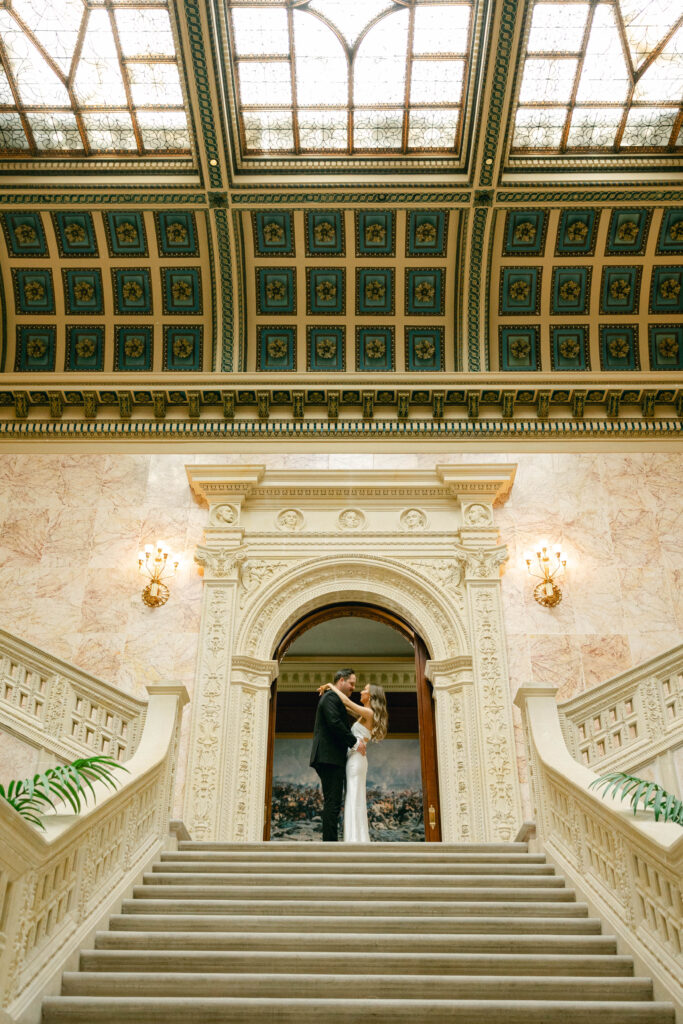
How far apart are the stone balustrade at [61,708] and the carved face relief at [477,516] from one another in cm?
531

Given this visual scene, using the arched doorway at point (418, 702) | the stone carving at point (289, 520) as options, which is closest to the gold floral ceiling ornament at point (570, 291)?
the stone carving at point (289, 520)

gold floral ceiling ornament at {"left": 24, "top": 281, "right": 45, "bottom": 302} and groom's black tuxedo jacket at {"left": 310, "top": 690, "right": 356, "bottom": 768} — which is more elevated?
gold floral ceiling ornament at {"left": 24, "top": 281, "right": 45, "bottom": 302}

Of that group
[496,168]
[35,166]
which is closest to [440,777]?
[496,168]

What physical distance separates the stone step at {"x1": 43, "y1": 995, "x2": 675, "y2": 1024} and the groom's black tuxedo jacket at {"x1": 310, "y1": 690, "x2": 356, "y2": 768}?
412cm

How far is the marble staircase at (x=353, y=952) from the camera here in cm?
402

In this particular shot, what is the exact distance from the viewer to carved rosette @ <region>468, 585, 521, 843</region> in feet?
31.3

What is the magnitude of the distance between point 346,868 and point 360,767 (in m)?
2.33

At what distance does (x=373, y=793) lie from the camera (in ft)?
54.6

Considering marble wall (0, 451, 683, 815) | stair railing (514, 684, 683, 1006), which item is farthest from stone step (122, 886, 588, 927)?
marble wall (0, 451, 683, 815)

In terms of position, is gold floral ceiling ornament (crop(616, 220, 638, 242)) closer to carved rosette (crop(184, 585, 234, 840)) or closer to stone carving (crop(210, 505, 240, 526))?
stone carving (crop(210, 505, 240, 526))

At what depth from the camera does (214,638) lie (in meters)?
10.7

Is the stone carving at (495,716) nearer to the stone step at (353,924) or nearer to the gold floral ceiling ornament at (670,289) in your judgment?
the stone step at (353,924)

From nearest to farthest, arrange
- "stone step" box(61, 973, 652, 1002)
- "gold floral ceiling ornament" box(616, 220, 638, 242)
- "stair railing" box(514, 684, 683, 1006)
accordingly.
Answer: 1. "stone step" box(61, 973, 652, 1002)
2. "stair railing" box(514, 684, 683, 1006)
3. "gold floral ceiling ornament" box(616, 220, 638, 242)

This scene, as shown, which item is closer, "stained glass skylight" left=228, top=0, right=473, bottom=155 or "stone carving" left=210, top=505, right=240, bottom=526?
"stained glass skylight" left=228, top=0, right=473, bottom=155
